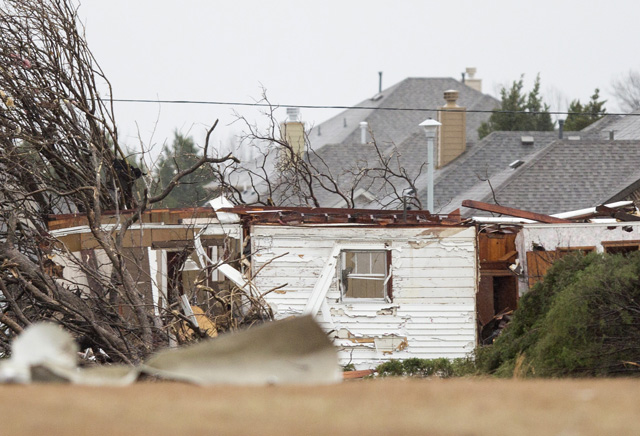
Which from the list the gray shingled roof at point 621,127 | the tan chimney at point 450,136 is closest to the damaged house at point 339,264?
the gray shingled roof at point 621,127

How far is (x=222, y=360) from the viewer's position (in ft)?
9.62

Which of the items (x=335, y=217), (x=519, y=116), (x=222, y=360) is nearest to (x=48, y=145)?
(x=335, y=217)

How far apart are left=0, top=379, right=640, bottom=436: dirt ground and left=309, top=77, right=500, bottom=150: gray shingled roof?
4252 cm

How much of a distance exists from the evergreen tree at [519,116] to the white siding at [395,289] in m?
30.3

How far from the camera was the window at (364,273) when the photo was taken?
13234 millimetres

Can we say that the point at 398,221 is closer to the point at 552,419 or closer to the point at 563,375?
the point at 563,375

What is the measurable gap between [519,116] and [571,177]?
20135 millimetres

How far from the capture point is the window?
1323 centimetres

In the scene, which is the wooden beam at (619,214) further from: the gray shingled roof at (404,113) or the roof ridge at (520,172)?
the gray shingled roof at (404,113)

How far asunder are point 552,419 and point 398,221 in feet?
36.1

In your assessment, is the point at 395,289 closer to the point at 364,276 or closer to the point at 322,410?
the point at 364,276

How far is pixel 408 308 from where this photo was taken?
1330 centimetres

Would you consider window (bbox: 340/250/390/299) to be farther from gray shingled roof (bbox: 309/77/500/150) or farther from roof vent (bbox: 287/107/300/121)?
gray shingled roof (bbox: 309/77/500/150)

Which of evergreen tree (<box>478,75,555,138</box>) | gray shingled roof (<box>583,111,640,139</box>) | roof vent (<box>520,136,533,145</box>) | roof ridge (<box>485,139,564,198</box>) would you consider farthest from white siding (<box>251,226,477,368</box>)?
evergreen tree (<box>478,75,555,138</box>)
